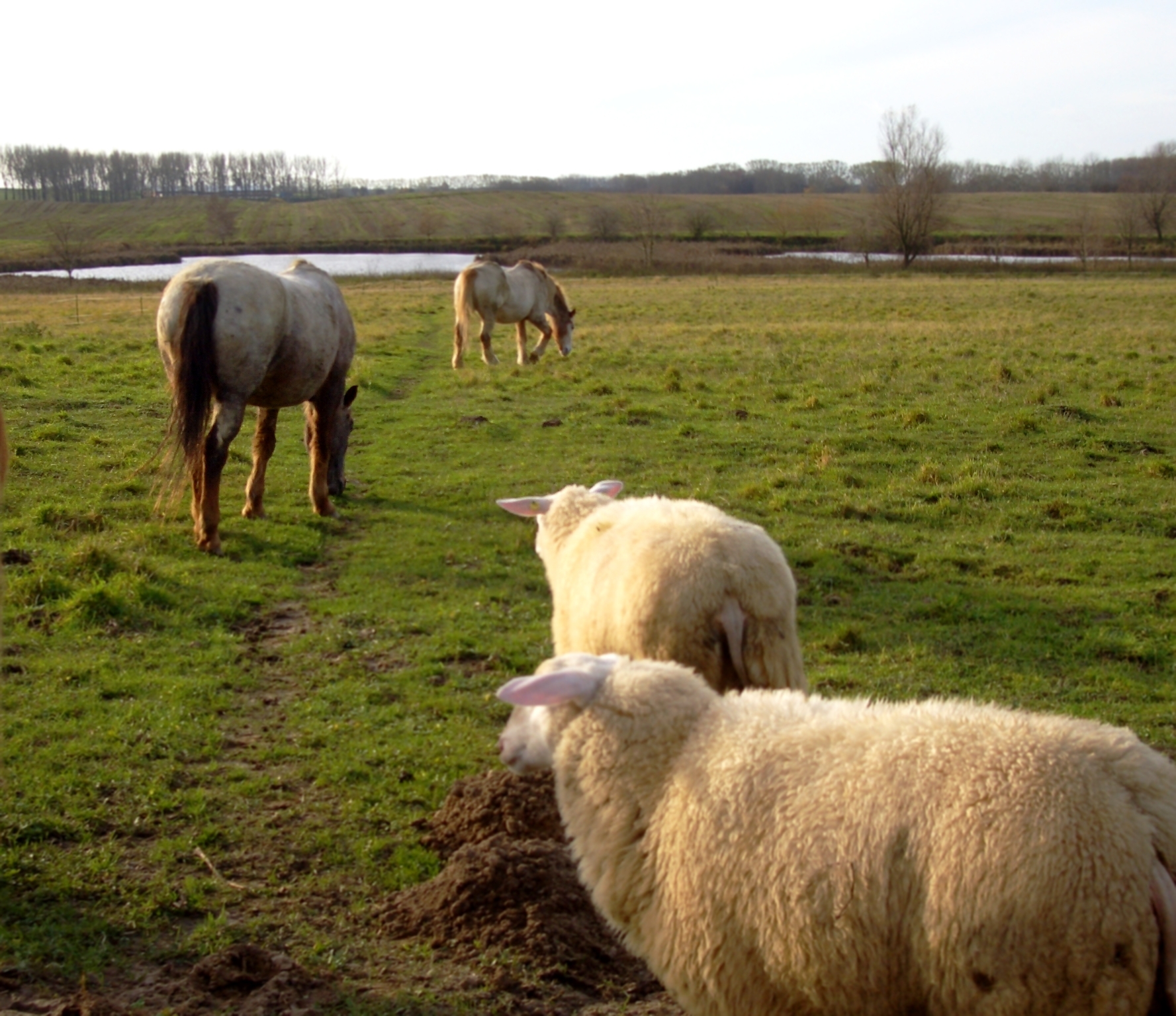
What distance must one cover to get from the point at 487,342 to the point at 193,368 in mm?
13183

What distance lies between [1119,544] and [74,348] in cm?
1911

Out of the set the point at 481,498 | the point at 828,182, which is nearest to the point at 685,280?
the point at 481,498

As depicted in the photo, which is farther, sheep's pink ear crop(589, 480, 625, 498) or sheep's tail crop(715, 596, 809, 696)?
sheep's pink ear crop(589, 480, 625, 498)

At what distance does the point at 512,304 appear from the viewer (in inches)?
Answer: 838

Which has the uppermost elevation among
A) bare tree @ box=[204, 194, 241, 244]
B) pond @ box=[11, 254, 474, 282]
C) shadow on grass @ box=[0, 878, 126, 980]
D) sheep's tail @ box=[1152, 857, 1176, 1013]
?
bare tree @ box=[204, 194, 241, 244]

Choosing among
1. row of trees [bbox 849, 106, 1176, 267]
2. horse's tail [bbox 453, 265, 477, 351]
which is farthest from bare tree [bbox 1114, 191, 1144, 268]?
horse's tail [bbox 453, 265, 477, 351]

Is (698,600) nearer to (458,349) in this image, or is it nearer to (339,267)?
(458,349)

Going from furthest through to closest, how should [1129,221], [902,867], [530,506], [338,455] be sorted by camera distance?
1. [1129,221]
2. [338,455]
3. [530,506]
4. [902,867]

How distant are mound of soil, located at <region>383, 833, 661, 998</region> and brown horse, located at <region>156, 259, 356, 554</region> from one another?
5282 mm

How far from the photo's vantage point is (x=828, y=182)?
136m

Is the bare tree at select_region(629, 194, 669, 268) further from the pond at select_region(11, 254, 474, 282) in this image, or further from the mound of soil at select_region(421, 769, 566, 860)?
the mound of soil at select_region(421, 769, 566, 860)

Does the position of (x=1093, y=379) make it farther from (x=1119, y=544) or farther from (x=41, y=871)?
(x=41, y=871)

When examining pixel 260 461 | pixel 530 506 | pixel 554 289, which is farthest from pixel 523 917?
pixel 554 289

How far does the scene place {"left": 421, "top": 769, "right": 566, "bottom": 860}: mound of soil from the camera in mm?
4543
